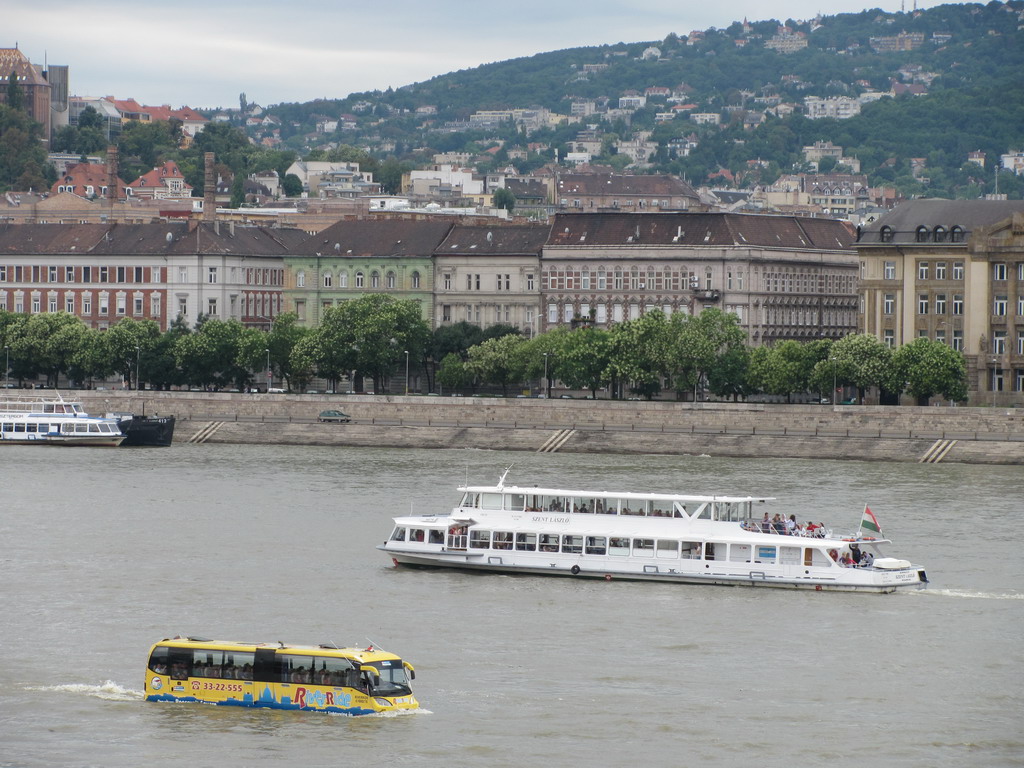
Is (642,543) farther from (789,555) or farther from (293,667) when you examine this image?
(293,667)

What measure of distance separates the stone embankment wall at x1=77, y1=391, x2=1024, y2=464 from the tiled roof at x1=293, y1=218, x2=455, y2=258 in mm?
29548

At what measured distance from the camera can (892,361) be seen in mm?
110062

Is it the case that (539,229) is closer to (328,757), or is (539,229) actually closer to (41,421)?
(41,421)

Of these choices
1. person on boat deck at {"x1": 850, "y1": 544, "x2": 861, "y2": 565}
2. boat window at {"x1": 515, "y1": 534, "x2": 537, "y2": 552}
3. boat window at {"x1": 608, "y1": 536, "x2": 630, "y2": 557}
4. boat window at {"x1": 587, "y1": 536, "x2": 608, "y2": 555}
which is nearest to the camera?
person on boat deck at {"x1": 850, "y1": 544, "x2": 861, "y2": 565}

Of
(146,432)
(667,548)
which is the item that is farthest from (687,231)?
(667,548)

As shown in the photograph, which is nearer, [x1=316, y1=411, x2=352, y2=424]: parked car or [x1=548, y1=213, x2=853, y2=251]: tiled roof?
[x1=316, y1=411, x2=352, y2=424]: parked car

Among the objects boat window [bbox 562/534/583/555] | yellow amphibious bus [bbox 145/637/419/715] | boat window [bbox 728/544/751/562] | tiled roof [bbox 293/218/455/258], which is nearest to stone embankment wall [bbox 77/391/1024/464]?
tiled roof [bbox 293/218/455/258]

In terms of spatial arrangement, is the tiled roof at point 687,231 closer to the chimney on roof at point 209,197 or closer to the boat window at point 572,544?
the chimney on roof at point 209,197

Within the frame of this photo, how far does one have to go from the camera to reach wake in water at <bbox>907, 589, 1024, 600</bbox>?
56.0 meters

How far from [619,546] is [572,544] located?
47.3 inches

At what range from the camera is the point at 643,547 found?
6059 cm

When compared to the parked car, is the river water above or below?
below

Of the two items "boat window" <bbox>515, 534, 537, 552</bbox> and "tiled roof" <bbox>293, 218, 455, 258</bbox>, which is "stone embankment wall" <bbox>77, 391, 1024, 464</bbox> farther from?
"boat window" <bbox>515, 534, 537, 552</bbox>

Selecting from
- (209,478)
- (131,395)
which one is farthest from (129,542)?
(131,395)
